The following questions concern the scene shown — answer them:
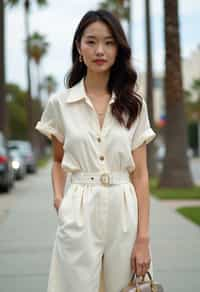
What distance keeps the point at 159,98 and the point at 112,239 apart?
124 m

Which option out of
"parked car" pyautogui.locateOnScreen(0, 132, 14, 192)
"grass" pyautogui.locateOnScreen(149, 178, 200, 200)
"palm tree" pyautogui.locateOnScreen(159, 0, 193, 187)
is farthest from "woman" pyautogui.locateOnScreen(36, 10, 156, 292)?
"parked car" pyautogui.locateOnScreen(0, 132, 14, 192)

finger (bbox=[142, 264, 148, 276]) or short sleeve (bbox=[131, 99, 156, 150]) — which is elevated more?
short sleeve (bbox=[131, 99, 156, 150])

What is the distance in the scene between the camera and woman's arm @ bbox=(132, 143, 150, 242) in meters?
3.31

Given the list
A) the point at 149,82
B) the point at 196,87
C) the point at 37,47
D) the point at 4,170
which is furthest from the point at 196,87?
the point at 4,170

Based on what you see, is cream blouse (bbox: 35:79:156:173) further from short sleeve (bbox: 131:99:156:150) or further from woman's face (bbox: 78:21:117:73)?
woman's face (bbox: 78:21:117:73)

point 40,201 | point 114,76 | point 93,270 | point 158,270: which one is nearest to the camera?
point 93,270

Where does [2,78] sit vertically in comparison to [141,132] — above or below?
above

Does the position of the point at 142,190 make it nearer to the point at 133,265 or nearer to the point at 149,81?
the point at 133,265

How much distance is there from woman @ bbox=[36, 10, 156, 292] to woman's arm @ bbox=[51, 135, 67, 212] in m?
0.08

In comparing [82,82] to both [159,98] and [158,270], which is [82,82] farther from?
[159,98]

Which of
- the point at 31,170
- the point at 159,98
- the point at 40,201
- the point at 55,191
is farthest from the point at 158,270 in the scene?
the point at 159,98

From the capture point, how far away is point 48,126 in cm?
349

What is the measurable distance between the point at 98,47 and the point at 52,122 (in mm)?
417

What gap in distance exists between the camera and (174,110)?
A: 19.0 meters
